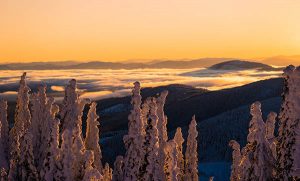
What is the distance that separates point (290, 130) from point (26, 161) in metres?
12.1

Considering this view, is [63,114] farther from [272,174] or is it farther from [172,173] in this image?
[272,174]

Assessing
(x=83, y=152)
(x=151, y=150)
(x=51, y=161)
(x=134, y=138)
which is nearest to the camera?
(x=51, y=161)

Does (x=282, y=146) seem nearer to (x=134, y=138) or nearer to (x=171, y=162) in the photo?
(x=171, y=162)

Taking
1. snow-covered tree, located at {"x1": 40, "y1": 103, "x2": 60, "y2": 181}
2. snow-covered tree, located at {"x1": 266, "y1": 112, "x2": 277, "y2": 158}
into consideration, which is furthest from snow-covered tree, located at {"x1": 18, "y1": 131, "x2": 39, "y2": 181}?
snow-covered tree, located at {"x1": 266, "y1": 112, "x2": 277, "y2": 158}

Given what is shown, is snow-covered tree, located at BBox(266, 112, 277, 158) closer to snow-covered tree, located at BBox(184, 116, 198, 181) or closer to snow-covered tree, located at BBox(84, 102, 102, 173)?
snow-covered tree, located at BBox(84, 102, 102, 173)

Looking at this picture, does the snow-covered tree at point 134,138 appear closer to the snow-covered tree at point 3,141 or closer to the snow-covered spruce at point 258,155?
the snow-covered spruce at point 258,155

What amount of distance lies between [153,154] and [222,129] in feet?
410

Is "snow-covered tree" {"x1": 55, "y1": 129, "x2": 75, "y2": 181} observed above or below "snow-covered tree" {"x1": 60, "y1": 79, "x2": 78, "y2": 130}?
below

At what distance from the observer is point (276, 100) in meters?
167

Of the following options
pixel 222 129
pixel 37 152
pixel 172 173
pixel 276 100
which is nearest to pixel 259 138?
pixel 172 173

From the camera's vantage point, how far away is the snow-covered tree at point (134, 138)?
73.1ft

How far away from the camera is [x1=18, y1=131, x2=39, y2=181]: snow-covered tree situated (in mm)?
21594

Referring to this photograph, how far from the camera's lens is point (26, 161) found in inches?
859

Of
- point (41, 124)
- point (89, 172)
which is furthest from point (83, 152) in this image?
point (41, 124)
